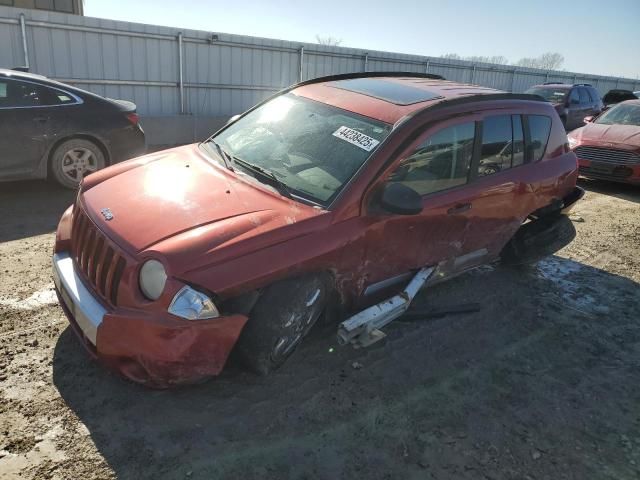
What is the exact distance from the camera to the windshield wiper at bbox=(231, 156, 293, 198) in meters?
3.22

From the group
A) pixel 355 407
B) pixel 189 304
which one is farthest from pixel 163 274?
pixel 355 407

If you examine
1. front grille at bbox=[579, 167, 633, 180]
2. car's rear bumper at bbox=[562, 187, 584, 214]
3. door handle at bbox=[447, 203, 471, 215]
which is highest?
door handle at bbox=[447, 203, 471, 215]

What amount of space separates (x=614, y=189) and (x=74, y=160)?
923 centimetres

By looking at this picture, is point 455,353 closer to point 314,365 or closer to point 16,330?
point 314,365

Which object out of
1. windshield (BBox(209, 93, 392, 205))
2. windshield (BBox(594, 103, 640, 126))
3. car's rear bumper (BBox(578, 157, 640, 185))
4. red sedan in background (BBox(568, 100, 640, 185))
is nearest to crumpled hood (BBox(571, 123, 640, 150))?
red sedan in background (BBox(568, 100, 640, 185))

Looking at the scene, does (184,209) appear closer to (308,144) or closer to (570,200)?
(308,144)

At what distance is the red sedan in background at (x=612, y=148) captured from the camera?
871 cm

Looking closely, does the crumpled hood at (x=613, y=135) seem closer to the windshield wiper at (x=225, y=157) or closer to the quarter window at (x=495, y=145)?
the quarter window at (x=495, y=145)

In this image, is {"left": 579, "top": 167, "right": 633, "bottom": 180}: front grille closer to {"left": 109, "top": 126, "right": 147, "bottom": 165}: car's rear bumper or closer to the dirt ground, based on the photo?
the dirt ground

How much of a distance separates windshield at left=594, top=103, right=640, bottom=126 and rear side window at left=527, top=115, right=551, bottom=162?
652cm

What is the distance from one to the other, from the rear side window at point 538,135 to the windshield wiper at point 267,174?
2.47m

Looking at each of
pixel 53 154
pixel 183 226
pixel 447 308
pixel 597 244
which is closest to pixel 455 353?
pixel 447 308

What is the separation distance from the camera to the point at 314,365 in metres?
3.27

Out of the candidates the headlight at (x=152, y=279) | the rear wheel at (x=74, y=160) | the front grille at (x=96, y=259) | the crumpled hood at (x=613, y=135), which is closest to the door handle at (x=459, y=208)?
the headlight at (x=152, y=279)
